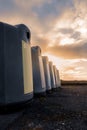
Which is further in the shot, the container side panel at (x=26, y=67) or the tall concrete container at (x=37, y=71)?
the tall concrete container at (x=37, y=71)

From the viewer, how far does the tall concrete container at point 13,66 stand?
414 cm

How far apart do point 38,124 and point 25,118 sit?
53 centimetres

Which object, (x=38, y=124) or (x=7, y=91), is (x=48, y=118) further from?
(x=7, y=91)

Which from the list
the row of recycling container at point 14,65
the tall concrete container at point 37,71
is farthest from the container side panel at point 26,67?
the tall concrete container at point 37,71

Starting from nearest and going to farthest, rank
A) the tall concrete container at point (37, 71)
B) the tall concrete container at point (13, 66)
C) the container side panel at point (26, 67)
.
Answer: the tall concrete container at point (13, 66), the container side panel at point (26, 67), the tall concrete container at point (37, 71)

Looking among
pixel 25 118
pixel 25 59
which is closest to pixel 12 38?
pixel 25 59

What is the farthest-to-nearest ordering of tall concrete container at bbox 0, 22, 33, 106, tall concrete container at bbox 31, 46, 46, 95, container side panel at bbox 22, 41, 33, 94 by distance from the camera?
tall concrete container at bbox 31, 46, 46, 95, container side panel at bbox 22, 41, 33, 94, tall concrete container at bbox 0, 22, 33, 106

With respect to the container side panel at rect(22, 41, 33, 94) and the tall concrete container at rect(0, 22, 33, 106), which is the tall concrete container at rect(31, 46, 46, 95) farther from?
the tall concrete container at rect(0, 22, 33, 106)

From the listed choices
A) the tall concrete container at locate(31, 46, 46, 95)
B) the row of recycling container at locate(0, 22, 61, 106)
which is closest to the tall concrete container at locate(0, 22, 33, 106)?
the row of recycling container at locate(0, 22, 61, 106)

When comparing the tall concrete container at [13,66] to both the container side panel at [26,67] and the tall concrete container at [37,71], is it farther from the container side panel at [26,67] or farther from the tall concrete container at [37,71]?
the tall concrete container at [37,71]

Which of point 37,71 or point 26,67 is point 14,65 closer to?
point 26,67

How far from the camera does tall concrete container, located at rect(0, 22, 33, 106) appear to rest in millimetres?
4137

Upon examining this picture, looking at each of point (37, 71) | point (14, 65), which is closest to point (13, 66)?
point (14, 65)

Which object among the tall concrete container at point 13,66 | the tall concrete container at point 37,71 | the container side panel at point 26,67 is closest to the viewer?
the tall concrete container at point 13,66
